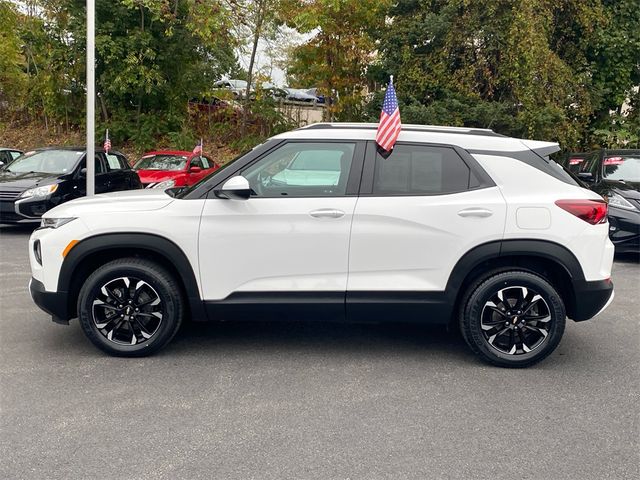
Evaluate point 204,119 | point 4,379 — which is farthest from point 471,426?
point 204,119

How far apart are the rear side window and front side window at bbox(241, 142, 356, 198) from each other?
10.6 inches

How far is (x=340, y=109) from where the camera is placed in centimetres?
2273

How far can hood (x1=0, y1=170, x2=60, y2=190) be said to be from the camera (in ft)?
34.1

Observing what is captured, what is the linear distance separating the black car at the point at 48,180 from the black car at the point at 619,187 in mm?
8914

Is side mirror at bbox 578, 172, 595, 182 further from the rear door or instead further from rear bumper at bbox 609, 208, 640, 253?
the rear door

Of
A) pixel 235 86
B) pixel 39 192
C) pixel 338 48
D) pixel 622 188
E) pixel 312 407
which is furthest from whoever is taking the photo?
pixel 235 86

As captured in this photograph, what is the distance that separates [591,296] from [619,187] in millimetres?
5668

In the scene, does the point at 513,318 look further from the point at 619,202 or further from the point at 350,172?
the point at 619,202

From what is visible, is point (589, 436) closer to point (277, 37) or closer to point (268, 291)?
point (268, 291)

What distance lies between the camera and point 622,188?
30.3 feet

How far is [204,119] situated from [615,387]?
23.7 m

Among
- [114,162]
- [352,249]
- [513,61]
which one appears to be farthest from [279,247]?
[513,61]

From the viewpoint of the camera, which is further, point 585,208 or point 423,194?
point 423,194

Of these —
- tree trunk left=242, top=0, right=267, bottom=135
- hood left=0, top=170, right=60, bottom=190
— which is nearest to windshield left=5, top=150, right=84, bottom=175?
hood left=0, top=170, right=60, bottom=190
